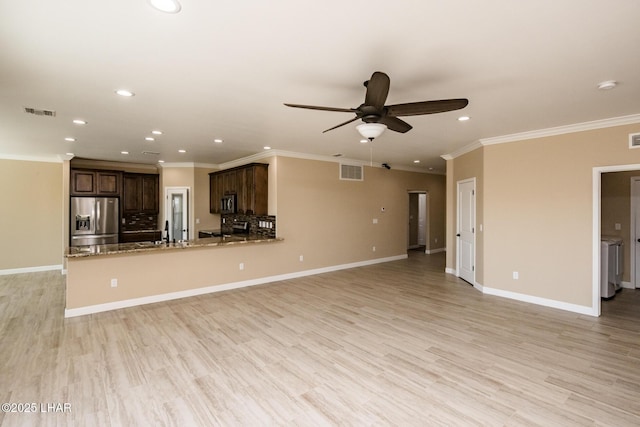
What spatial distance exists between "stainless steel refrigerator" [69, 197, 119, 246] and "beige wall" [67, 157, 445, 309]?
1.59 metres

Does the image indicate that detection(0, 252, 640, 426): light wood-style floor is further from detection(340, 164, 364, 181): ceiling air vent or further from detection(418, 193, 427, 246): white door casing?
detection(418, 193, 427, 246): white door casing

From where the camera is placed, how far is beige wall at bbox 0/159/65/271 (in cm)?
675

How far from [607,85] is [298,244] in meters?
5.21

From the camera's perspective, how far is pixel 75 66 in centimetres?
253

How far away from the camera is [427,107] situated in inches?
94.3

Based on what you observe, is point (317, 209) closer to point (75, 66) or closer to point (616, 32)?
point (75, 66)

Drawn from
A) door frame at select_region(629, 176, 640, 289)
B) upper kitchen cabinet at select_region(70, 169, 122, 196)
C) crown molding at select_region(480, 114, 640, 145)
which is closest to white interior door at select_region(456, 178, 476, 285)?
crown molding at select_region(480, 114, 640, 145)

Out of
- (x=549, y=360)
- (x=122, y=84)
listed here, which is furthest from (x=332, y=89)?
(x=549, y=360)

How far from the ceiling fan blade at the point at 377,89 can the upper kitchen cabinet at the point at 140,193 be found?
23.6 ft

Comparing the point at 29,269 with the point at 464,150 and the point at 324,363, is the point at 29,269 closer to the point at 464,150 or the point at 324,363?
the point at 324,363

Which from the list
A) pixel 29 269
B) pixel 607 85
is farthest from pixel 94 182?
pixel 607 85

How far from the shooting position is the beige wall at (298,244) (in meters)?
4.55

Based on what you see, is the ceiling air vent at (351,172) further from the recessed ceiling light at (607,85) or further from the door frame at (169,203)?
the recessed ceiling light at (607,85)

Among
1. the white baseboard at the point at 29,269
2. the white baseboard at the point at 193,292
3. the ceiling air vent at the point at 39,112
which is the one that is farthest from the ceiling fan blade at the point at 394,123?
the white baseboard at the point at 29,269
